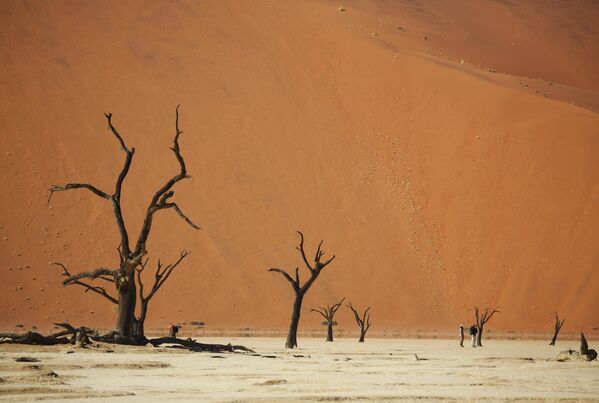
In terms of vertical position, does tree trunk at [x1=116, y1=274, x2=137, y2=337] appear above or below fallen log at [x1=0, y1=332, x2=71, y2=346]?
above

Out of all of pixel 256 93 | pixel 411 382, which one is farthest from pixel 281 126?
pixel 411 382

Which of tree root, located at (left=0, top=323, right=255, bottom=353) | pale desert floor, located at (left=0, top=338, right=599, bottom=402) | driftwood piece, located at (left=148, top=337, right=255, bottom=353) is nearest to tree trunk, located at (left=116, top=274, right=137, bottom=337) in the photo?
tree root, located at (left=0, top=323, right=255, bottom=353)

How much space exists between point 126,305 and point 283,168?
35.4 metres

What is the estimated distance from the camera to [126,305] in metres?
20.7

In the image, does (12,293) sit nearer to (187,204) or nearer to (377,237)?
(187,204)

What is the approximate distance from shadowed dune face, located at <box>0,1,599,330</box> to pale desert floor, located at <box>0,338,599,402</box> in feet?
85.8

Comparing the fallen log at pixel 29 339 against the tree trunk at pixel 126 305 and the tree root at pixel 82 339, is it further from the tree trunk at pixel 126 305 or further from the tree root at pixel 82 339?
the tree trunk at pixel 126 305

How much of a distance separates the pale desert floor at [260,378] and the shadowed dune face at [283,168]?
26.2 m

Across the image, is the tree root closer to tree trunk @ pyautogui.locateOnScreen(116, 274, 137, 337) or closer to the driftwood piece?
the driftwood piece

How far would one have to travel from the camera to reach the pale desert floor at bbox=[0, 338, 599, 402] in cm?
1121

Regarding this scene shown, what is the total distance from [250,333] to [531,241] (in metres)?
18.4

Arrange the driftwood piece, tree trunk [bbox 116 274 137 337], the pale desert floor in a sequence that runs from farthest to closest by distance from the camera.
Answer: the driftwood piece, tree trunk [bbox 116 274 137 337], the pale desert floor

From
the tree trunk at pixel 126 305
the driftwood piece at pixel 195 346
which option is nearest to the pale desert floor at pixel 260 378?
Answer: the tree trunk at pixel 126 305

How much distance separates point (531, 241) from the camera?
174 feet
